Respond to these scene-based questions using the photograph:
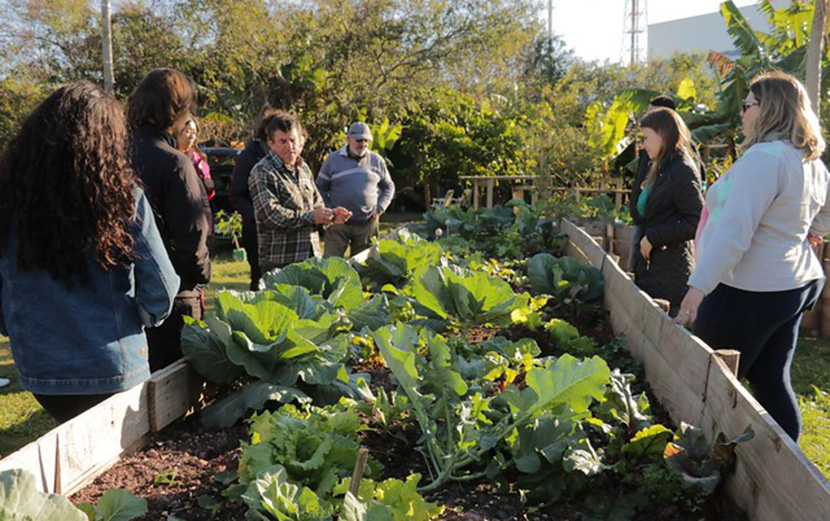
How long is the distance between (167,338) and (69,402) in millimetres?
753

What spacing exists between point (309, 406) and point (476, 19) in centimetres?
1710

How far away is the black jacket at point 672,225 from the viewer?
13.1 ft

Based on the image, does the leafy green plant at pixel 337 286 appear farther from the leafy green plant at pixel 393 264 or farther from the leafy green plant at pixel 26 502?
the leafy green plant at pixel 26 502

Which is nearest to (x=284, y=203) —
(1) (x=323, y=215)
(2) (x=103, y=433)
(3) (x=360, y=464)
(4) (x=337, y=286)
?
(1) (x=323, y=215)

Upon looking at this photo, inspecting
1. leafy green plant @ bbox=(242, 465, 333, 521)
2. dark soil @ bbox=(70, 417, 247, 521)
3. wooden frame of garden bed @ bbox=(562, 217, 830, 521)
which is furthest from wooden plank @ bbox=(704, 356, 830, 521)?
dark soil @ bbox=(70, 417, 247, 521)

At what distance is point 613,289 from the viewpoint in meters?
4.32

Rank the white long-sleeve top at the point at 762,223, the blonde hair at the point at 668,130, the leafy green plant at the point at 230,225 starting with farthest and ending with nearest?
the leafy green plant at the point at 230,225
the blonde hair at the point at 668,130
the white long-sleeve top at the point at 762,223

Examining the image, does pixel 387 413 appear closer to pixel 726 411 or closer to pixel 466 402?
pixel 466 402

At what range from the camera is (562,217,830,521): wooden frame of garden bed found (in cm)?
166

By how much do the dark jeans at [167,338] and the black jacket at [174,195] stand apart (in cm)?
17

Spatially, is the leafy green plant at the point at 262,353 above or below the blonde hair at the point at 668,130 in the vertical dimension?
below

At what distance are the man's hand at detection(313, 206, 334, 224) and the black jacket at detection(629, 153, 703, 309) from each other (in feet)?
6.49

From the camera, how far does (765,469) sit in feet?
6.04

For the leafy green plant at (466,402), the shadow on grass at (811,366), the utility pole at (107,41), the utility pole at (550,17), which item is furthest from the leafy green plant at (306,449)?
the utility pole at (550,17)
